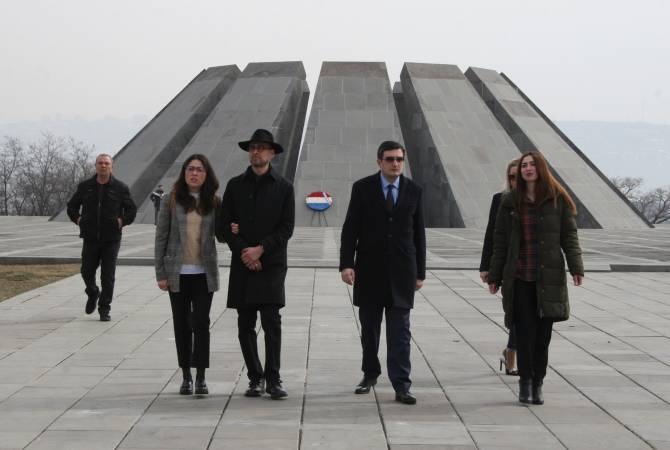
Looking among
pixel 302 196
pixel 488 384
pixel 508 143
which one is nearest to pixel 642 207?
pixel 508 143

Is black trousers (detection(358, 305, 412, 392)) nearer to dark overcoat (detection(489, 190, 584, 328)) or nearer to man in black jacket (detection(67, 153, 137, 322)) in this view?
dark overcoat (detection(489, 190, 584, 328))

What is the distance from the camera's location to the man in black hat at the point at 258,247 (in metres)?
5.82

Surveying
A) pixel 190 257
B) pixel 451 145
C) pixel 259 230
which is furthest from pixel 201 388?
pixel 451 145

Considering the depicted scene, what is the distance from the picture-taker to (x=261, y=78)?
3738 cm

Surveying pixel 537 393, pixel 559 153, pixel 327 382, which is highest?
pixel 559 153

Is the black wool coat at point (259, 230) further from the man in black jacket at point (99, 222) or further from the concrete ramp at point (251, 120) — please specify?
the concrete ramp at point (251, 120)

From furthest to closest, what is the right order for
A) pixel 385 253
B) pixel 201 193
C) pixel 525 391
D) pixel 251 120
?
pixel 251 120 → pixel 201 193 → pixel 385 253 → pixel 525 391

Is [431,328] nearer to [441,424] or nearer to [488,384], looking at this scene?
[488,384]

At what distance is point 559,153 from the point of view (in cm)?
3259

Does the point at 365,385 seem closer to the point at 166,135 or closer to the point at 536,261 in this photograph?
the point at 536,261

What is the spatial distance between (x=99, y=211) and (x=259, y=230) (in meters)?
3.86

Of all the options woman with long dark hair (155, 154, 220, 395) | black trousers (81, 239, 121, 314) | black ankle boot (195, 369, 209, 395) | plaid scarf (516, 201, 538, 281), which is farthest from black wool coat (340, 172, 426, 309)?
black trousers (81, 239, 121, 314)

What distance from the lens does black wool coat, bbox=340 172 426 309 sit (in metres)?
5.99

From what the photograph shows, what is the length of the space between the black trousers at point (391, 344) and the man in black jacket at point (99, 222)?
4.00 meters
